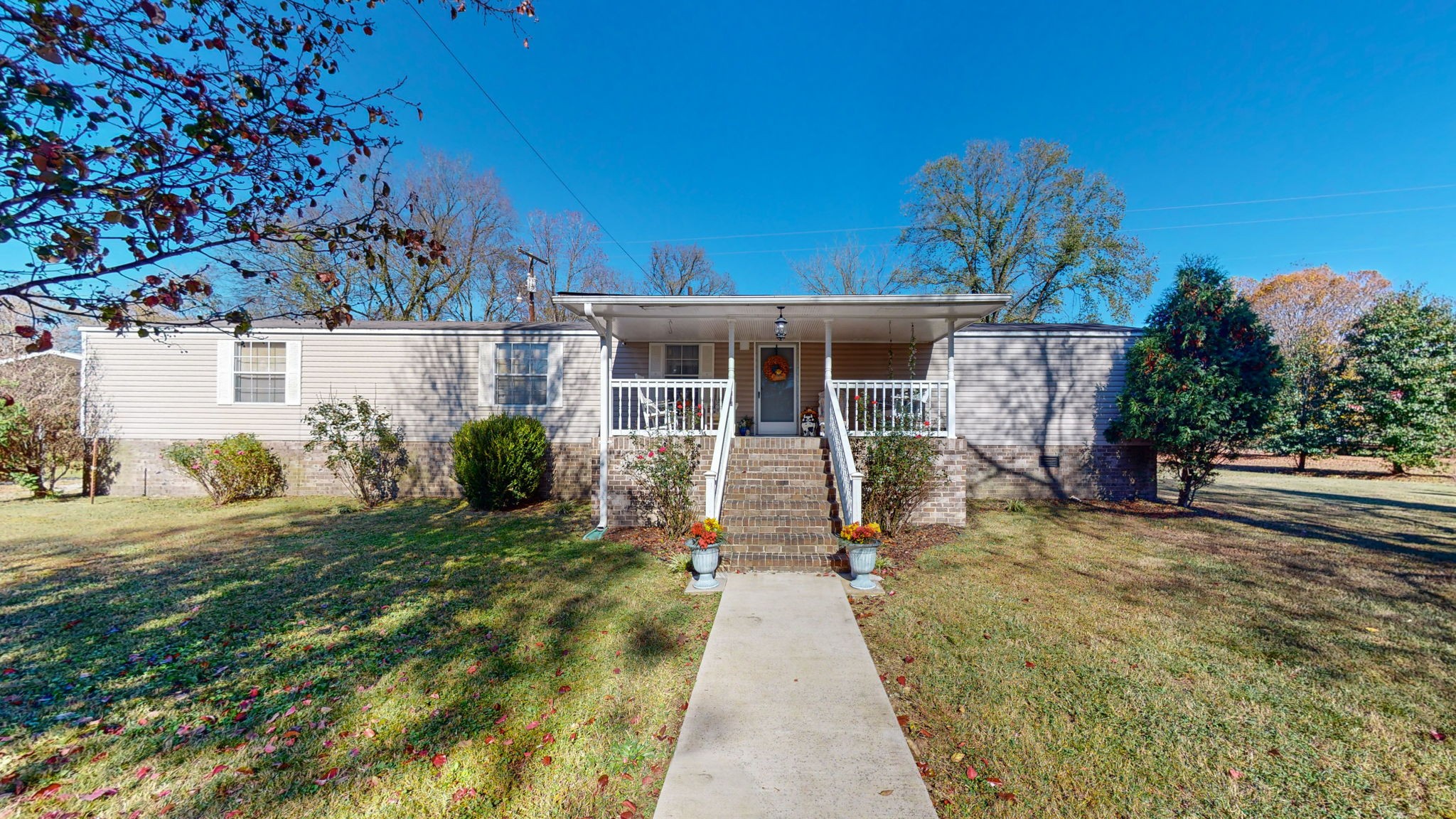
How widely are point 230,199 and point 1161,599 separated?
23.7 ft

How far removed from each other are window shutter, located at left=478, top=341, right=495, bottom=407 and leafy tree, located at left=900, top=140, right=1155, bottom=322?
1544 centimetres

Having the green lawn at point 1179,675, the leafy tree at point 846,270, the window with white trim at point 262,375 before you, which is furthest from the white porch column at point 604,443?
the leafy tree at point 846,270

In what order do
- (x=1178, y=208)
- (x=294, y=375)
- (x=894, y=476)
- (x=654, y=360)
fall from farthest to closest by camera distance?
(x=1178, y=208) → (x=654, y=360) → (x=294, y=375) → (x=894, y=476)

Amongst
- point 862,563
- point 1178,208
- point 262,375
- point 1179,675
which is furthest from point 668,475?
point 1178,208

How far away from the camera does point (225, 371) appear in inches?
376

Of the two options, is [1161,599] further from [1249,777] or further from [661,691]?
[661,691]

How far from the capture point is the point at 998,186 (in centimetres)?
1761

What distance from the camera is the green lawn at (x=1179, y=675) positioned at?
2.27m

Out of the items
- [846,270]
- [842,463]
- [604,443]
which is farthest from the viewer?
[846,270]

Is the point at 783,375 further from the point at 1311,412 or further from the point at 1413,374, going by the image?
the point at 1413,374

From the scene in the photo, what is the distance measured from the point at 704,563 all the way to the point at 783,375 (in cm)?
590

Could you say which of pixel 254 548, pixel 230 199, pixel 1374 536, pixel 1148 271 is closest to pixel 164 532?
pixel 254 548

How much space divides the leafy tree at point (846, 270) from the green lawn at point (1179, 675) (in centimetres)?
1666

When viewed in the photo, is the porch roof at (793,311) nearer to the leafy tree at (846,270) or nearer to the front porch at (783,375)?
the front porch at (783,375)
